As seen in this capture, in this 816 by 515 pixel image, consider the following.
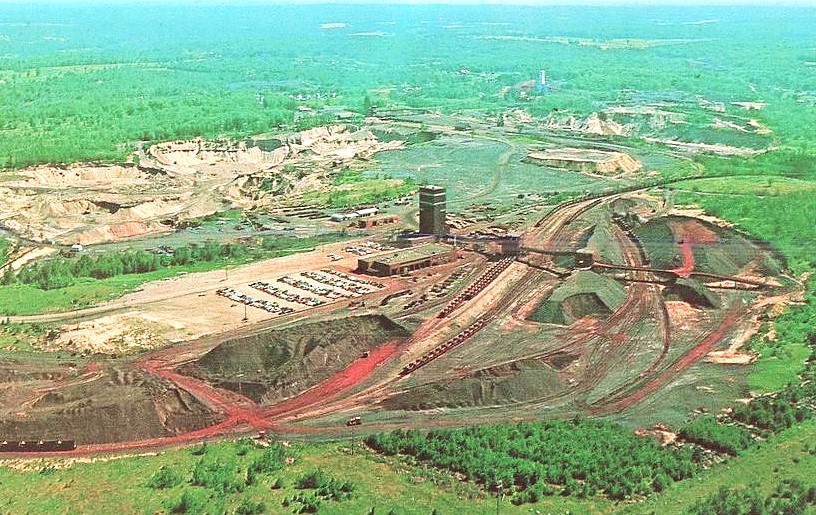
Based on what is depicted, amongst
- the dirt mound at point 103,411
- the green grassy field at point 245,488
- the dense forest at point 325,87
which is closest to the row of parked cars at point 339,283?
the dirt mound at point 103,411

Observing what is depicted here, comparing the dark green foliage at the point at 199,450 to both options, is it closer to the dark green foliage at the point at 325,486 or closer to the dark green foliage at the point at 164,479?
the dark green foliage at the point at 164,479

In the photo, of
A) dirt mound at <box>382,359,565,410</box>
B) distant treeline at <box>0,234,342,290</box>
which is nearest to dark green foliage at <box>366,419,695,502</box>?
dirt mound at <box>382,359,565,410</box>

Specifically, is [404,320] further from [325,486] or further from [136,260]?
[136,260]

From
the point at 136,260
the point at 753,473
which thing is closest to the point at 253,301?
the point at 136,260

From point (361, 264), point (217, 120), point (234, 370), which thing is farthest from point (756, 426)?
point (217, 120)

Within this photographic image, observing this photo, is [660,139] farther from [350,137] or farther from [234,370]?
[234,370]

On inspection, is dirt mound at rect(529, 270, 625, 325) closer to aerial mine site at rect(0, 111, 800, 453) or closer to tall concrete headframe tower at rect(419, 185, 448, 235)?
→ aerial mine site at rect(0, 111, 800, 453)
